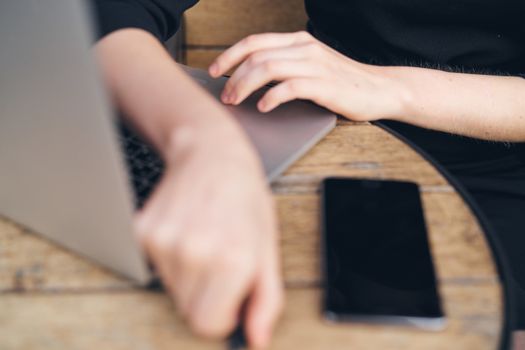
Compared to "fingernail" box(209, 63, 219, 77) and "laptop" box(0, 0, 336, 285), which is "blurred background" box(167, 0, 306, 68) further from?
"laptop" box(0, 0, 336, 285)

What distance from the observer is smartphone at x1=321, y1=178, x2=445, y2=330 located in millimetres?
483

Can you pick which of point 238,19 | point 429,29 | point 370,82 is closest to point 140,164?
point 370,82

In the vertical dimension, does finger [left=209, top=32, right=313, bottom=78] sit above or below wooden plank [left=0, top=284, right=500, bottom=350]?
above

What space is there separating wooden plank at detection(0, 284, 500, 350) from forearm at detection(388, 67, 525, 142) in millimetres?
389

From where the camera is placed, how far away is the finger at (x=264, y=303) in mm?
427

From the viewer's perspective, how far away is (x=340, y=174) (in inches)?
26.0

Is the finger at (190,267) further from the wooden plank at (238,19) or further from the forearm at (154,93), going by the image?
the wooden plank at (238,19)

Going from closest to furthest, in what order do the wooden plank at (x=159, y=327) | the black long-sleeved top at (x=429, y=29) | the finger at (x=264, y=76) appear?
1. the wooden plank at (x=159, y=327)
2. the finger at (x=264, y=76)
3. the black long-sleeved top at (x=429, y=29)

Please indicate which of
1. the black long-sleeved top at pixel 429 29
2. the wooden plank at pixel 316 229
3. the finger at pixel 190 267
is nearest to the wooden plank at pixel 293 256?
the wooden plank at pixel 316 229

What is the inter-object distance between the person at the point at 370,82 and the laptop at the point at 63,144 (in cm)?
5

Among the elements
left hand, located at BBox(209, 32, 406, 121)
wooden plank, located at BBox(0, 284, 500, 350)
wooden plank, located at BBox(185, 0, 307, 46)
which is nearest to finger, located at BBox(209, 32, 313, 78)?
left hand, located at BBox(209, 32, 406, 121)

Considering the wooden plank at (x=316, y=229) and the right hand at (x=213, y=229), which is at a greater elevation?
the right hand at (x=213, y=229)

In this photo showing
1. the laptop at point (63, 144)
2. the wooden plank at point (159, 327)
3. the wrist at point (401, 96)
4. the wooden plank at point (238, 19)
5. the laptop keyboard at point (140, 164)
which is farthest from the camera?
the wooden plank at point (238, 19)

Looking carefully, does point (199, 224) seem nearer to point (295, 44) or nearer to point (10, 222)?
point (10, 222)
